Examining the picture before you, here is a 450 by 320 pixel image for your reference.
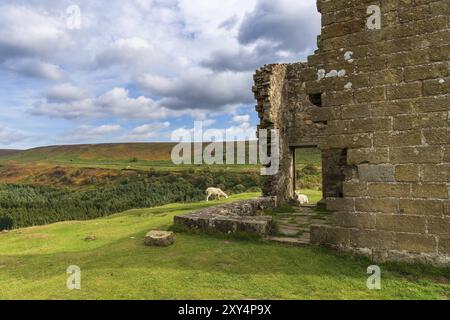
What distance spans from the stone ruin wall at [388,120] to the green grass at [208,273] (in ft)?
1.77

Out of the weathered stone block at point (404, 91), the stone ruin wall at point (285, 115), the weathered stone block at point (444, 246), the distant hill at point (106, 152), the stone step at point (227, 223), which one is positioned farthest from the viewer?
the distant hill at point (106, 152)

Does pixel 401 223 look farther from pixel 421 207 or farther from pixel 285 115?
pixel 285 115

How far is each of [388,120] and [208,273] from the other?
4.08 m

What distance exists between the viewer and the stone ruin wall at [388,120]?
578 cm

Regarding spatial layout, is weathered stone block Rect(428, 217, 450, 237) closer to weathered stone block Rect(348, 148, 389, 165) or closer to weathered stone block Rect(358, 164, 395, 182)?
weathered stone block Rect(358, 164, 395, 182)

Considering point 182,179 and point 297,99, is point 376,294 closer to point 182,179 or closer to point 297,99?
point 297,99

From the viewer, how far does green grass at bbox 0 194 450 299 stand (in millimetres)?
4871

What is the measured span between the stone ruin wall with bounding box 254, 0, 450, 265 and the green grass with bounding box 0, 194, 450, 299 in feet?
1.77

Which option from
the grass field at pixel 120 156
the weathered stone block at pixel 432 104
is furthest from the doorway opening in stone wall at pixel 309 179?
the weathered stone block at pixel 432 104

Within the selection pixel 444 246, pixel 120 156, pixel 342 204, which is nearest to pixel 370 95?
pixel 342 204

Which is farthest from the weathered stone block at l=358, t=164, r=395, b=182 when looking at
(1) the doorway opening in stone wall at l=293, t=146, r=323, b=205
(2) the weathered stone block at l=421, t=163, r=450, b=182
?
(1) the doorway opening in stone wall at l=293, t=146, r=323, b=205

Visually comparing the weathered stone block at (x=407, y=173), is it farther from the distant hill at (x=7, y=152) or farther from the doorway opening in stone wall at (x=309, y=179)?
the distant hill at (x=7, y=152)

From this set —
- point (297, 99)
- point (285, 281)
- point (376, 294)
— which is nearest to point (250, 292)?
point (285, 281)

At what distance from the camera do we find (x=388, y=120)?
6.20 m
